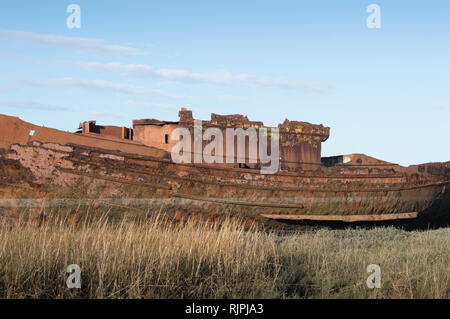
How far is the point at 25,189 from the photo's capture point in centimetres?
952

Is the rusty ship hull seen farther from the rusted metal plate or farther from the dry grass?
the dry grass

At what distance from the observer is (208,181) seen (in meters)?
10.5

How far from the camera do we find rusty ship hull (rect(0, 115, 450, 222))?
9.77m

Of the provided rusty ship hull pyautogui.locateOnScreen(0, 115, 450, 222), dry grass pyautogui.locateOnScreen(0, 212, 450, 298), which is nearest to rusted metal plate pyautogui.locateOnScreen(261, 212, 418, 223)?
rusty ship hull pyautogui.locateOnScreen(0, 115, 450, 222)

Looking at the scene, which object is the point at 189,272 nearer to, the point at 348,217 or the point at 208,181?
the point at 208,181

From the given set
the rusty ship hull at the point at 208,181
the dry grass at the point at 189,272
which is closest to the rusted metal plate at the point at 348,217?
the rusty ship hull at the point at 208,181

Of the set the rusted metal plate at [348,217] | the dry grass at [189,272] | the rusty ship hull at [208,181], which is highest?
the rusty ship hull at [208,181]

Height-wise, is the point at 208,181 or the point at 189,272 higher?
the point at 208,181

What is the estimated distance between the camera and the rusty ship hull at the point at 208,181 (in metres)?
9.77

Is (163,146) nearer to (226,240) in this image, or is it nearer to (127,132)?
(127,132)

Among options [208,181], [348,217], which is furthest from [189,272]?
[348,217]

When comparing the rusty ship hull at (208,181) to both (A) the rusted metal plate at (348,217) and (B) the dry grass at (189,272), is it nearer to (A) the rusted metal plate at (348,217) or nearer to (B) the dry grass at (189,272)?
(A) the rusted metal plate at (348,217)

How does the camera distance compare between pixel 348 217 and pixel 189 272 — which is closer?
pixel 189 272

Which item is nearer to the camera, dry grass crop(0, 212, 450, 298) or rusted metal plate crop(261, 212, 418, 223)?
dry grass crop(0, 212, 450, 298)
